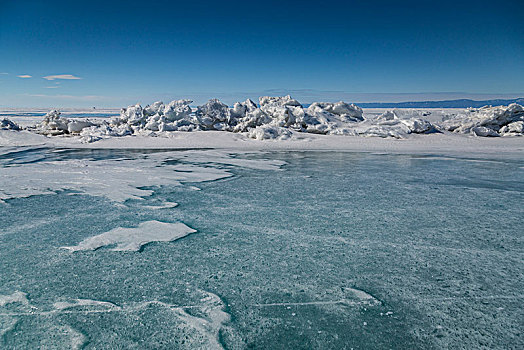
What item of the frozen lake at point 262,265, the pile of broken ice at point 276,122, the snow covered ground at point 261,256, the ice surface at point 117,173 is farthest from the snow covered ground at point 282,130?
the frozen lake at point 262,265

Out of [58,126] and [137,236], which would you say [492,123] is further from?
[58,126]

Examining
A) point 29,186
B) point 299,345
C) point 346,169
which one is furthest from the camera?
point 346,169

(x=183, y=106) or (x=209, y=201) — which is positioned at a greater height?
(x=183, y=106)

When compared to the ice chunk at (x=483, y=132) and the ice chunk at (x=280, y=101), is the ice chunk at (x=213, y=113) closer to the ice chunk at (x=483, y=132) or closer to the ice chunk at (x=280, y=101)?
the ice chunk at (x=280, y=101)

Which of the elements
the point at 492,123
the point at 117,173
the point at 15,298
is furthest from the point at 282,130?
the point at 15,298

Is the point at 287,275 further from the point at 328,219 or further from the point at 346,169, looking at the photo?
the point at 346,169

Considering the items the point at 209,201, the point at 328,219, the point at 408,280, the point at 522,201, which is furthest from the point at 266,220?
the point at 522,201
